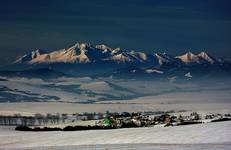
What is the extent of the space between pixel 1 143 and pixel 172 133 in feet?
71.0

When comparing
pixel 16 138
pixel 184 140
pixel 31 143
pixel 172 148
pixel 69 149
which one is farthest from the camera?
pixel 16 138

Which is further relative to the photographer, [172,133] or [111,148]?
[172,133]

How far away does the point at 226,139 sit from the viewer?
7094cm

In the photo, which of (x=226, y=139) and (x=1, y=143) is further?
(x=1, y=143)

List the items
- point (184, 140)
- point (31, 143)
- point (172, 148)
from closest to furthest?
point (172, 148) → point (184, 140) → point (31, 143)

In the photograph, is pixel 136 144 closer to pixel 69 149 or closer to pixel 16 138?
pixel 69 149

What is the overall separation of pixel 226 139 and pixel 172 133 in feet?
42.3

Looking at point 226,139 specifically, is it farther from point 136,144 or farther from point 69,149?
point 69,149

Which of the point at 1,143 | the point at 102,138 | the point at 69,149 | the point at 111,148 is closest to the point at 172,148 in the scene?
the point at 111,148

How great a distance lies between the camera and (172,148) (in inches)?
2501

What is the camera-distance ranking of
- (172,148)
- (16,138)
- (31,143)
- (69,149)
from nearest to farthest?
(172,148) → (69,149) → (31,143) → (16,138)

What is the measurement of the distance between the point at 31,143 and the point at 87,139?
693 cm

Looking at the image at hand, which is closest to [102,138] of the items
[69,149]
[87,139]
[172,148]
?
[87,139]

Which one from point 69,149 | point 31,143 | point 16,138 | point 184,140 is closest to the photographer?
point 69,149
